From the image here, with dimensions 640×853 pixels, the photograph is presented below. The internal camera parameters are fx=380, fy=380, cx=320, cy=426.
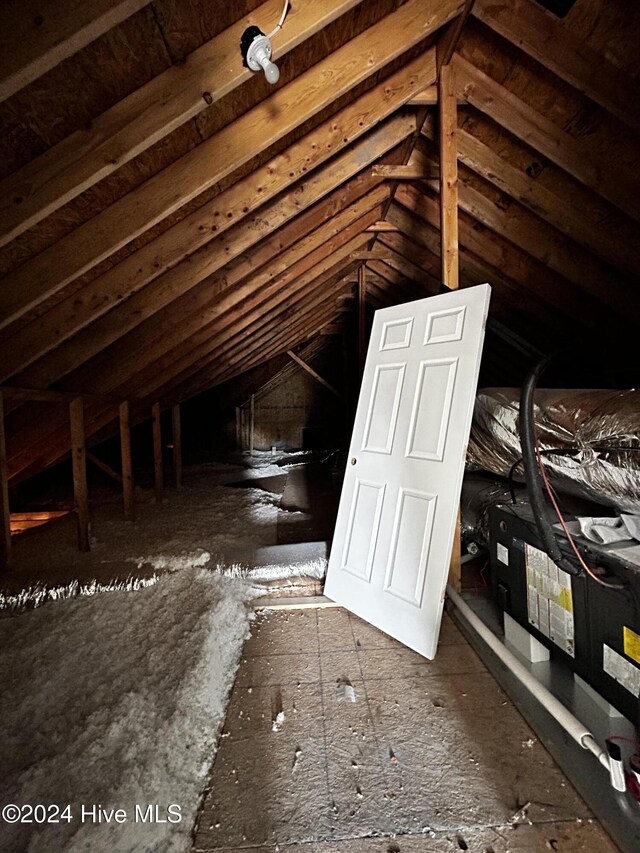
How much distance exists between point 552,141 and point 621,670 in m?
2.40

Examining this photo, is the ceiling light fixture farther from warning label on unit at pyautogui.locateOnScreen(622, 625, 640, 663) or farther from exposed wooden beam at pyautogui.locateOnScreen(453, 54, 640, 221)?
warning label on unit at pyautogui.locateOnScreen(622, 625, 640, 663)

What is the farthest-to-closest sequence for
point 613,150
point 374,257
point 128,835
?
1. point 374,257
2. point 613,150
3. point 128,835

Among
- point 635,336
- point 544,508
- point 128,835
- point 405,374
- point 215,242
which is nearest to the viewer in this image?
point 128,835

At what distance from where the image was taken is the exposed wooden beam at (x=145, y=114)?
1254 millimetres

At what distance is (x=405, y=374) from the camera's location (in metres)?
2.05

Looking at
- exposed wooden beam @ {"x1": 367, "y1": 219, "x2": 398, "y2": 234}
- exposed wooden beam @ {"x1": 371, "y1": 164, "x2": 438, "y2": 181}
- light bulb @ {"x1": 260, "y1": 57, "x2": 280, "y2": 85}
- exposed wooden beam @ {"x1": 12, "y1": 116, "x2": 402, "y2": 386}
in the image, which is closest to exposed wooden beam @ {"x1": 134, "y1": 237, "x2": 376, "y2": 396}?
exposed wooden beam @ {"x1": 367, "y1": 219, "x2": 398, "y2": 234}

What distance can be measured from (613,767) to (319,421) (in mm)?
8171

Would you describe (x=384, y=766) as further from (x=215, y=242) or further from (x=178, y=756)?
(x=215, y=242)

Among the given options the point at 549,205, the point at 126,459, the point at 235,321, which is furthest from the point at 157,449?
the point at 549,205

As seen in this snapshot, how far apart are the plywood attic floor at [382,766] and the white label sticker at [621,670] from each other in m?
0.35

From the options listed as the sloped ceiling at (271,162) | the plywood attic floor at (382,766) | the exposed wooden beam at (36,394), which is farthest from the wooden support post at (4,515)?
the plywood attic floor at (382,766)

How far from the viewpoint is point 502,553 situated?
5.81ft

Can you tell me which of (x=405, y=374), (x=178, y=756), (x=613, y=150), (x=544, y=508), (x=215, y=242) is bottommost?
(x=178, y=756)

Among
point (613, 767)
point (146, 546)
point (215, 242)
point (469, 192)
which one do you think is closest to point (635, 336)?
point (469, 192)
